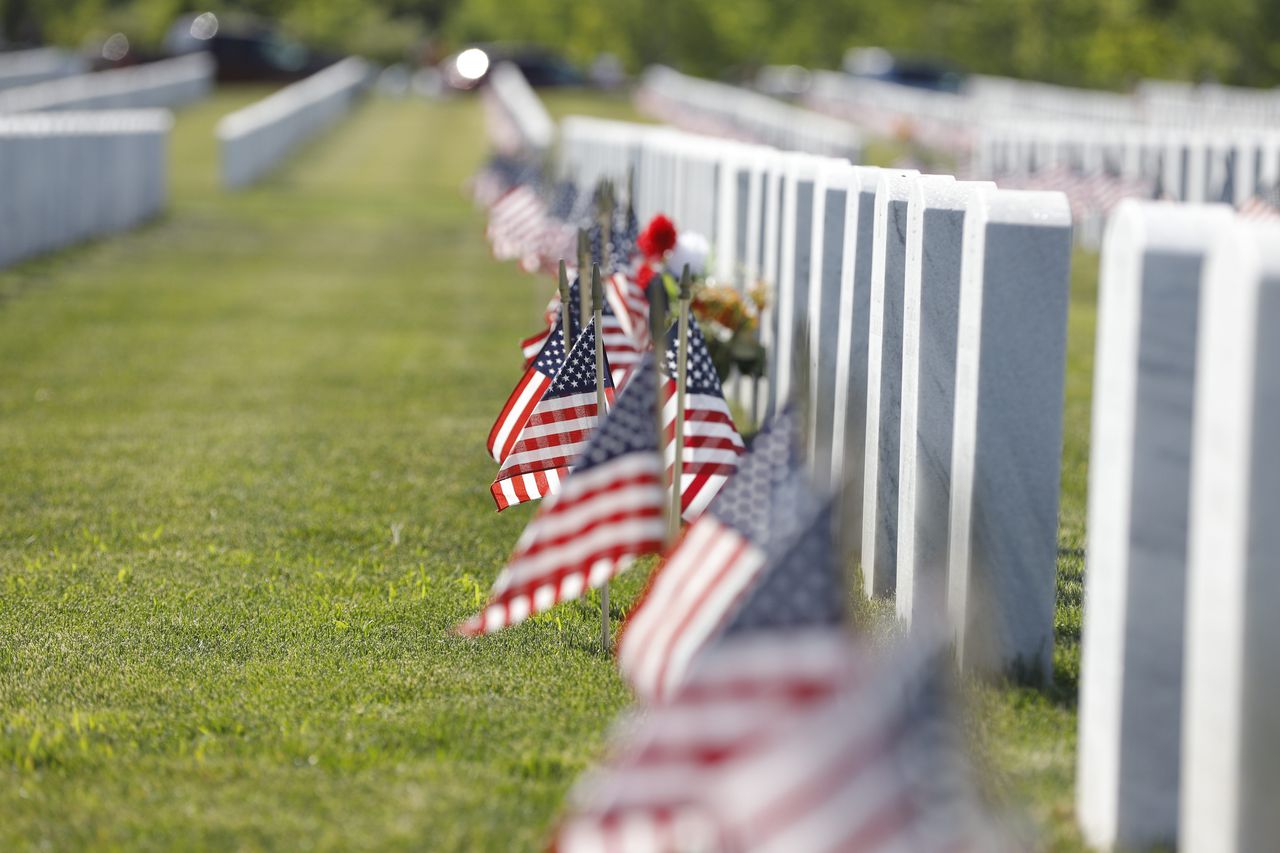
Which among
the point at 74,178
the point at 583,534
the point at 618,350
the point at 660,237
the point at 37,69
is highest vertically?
the point at 660,237

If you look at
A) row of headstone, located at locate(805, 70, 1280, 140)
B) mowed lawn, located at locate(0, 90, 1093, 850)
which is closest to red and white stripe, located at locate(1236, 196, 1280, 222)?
mowed lawn, located at locate(0, 90, 1093, 850)

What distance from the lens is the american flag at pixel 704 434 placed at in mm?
5914

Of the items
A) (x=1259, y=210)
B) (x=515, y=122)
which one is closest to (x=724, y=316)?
(x=1259, y=210)

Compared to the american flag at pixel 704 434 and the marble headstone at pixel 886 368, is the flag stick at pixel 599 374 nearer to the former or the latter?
the american flag at pixel 704 434

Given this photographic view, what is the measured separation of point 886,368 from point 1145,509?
2281 millimetres

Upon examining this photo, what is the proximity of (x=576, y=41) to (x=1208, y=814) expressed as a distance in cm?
7669

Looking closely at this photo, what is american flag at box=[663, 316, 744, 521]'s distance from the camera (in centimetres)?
591

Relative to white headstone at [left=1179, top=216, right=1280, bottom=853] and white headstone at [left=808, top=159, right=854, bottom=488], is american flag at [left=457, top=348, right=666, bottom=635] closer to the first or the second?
white headstone at [left=1179, top=216, right=1280, bottom=853]

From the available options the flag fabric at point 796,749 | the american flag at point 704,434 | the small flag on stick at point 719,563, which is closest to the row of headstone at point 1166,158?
the american flag at point 704,434

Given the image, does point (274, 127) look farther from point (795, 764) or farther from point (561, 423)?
point (795, 764)

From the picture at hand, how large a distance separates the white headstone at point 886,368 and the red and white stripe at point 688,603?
2.20 m

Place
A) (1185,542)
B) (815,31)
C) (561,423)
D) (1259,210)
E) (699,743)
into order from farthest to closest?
(815,31) → (1259,210) → (561,423) → (1185,542) → (699,743)

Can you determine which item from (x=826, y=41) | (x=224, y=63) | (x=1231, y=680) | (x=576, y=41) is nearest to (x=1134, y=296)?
Result: (x=1231, y=680)

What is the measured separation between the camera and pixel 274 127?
122 feet
